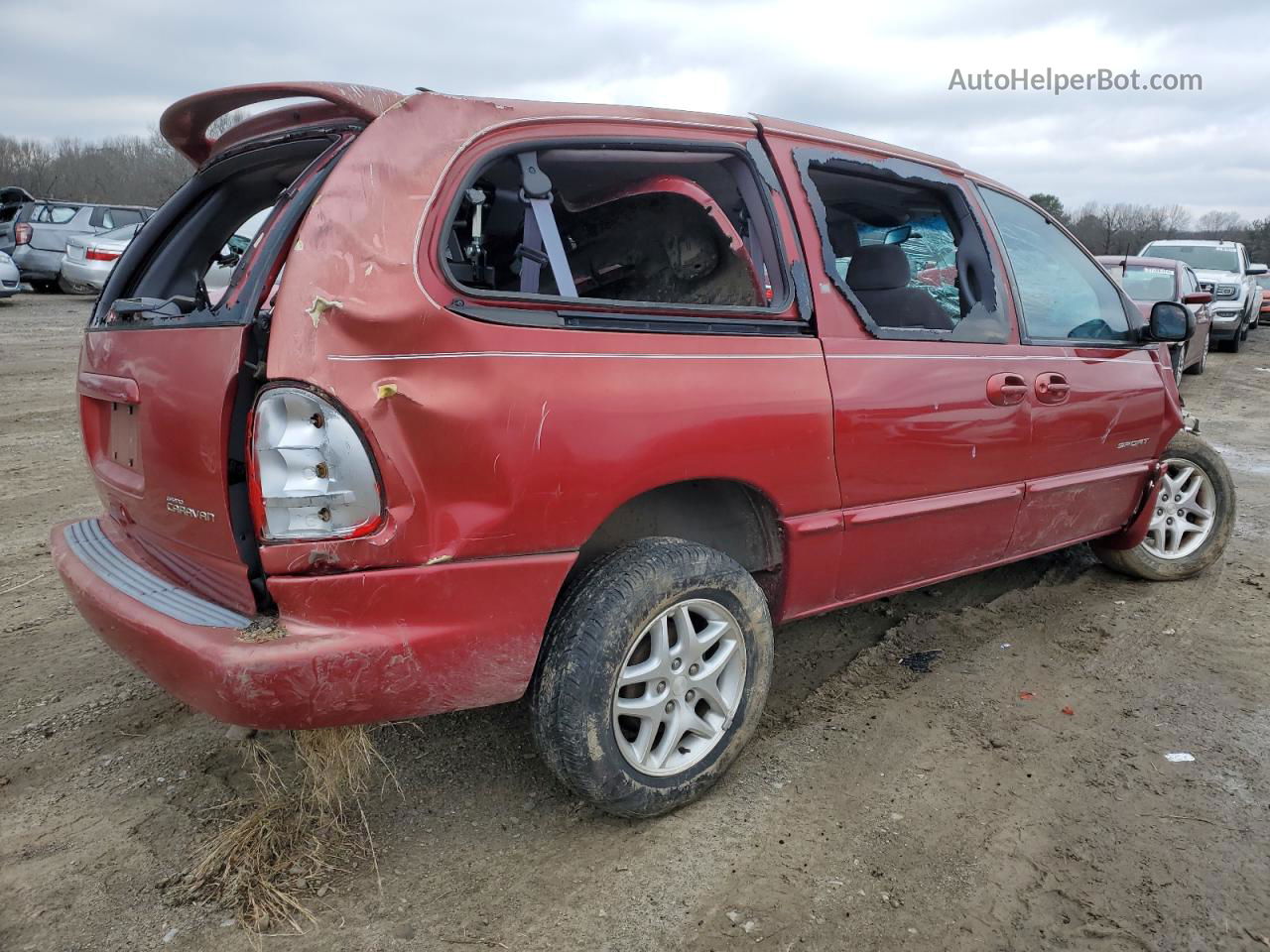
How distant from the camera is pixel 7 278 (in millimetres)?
14219

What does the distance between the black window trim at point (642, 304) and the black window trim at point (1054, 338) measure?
113cm

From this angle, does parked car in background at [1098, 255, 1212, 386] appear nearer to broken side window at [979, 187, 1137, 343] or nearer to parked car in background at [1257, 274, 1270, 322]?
broken side window at [979, 187, 1137, 343]

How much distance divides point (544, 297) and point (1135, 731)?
2.41 metres

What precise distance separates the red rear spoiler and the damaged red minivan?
10 mm

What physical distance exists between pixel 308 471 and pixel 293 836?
3.39 ft

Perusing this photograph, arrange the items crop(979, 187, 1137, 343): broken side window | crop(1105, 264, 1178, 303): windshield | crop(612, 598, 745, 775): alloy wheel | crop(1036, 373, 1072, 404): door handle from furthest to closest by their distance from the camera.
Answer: crop(1105, 264, 1178, 303): windshield, crop(979, 187, 1137, 343): broken side window, crop(1036, 373, 1072, 404): door handle, crop(612, 598, 745, 775): alloy wheel

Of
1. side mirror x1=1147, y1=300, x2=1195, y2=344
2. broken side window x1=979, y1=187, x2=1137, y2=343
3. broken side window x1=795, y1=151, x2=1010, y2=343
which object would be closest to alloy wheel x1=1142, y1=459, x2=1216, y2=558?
side mirror x1=1147, y1=300, x2=1195, y2=344

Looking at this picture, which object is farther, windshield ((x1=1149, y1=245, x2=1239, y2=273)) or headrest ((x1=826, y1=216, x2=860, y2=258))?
windshield ((x1=1149, y1=245, x2=1239, y2=273))

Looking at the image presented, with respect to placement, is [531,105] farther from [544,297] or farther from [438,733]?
[438,733]

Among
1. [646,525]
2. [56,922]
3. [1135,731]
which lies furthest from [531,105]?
[1135,731]

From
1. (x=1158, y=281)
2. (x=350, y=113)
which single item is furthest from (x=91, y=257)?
(x=1158, y=281)

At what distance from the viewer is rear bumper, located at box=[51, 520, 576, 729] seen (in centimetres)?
193

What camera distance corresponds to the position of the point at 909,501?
299 centimetres

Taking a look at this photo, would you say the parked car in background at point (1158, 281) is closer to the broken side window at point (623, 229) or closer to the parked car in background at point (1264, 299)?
the broken side window at point (623, 229)
